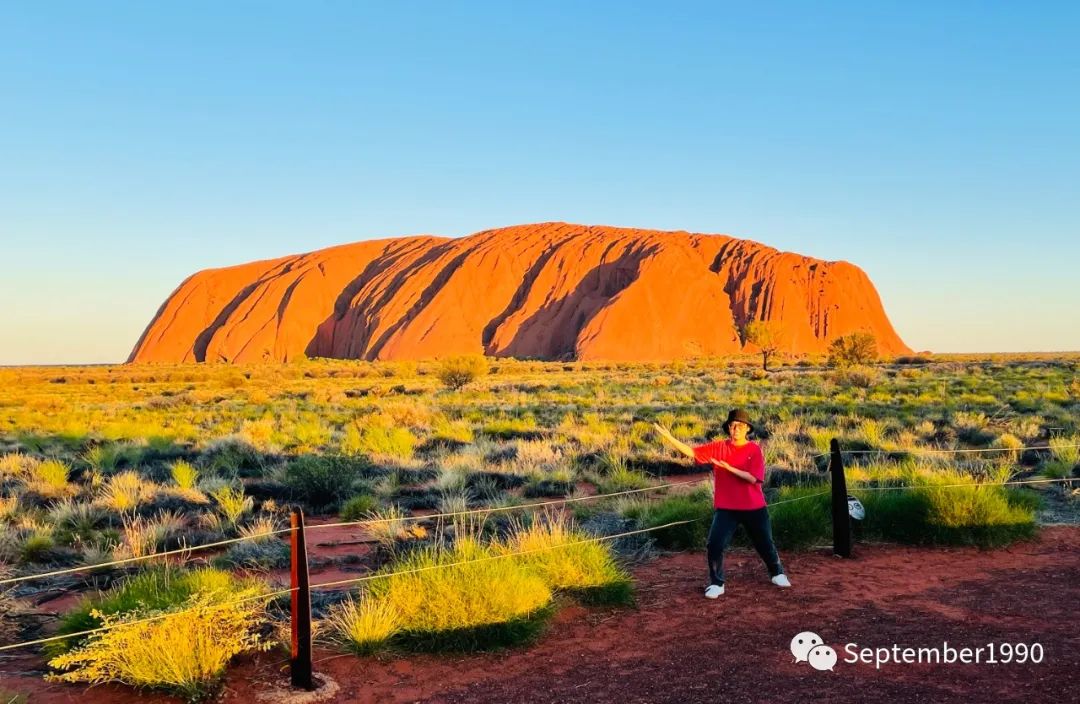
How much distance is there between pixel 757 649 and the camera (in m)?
4.96

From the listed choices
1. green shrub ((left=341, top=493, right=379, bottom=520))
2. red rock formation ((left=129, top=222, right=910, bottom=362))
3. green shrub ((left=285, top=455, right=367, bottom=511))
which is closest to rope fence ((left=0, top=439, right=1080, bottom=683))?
green shrub ((left=341, top=493, right=379, bottom=520))

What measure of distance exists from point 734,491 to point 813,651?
1.51 meters

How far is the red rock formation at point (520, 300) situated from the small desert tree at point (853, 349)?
37.5 meters

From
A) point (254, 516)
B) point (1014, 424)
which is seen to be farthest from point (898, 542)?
point (1014, 424)

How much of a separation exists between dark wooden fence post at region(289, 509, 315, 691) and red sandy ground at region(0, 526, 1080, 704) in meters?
0.26

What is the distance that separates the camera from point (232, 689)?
15.0 feet

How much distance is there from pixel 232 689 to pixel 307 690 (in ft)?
1.61

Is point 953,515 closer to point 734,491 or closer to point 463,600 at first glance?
point 734,491

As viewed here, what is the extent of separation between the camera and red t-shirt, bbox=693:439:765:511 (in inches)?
237

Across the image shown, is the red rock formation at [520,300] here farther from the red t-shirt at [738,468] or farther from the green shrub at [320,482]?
the red t-shirt at [738,468]

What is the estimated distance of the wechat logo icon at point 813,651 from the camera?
468 centimetres

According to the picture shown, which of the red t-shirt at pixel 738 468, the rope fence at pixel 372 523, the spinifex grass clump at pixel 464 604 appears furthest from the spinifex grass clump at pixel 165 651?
the red t-shirt at pixel 738 468

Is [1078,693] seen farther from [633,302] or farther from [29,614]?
[633,302]

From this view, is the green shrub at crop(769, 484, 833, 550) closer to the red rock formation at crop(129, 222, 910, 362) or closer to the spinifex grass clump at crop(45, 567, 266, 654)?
the spinifex grass clump at crop(45, 567, 266, 654)
